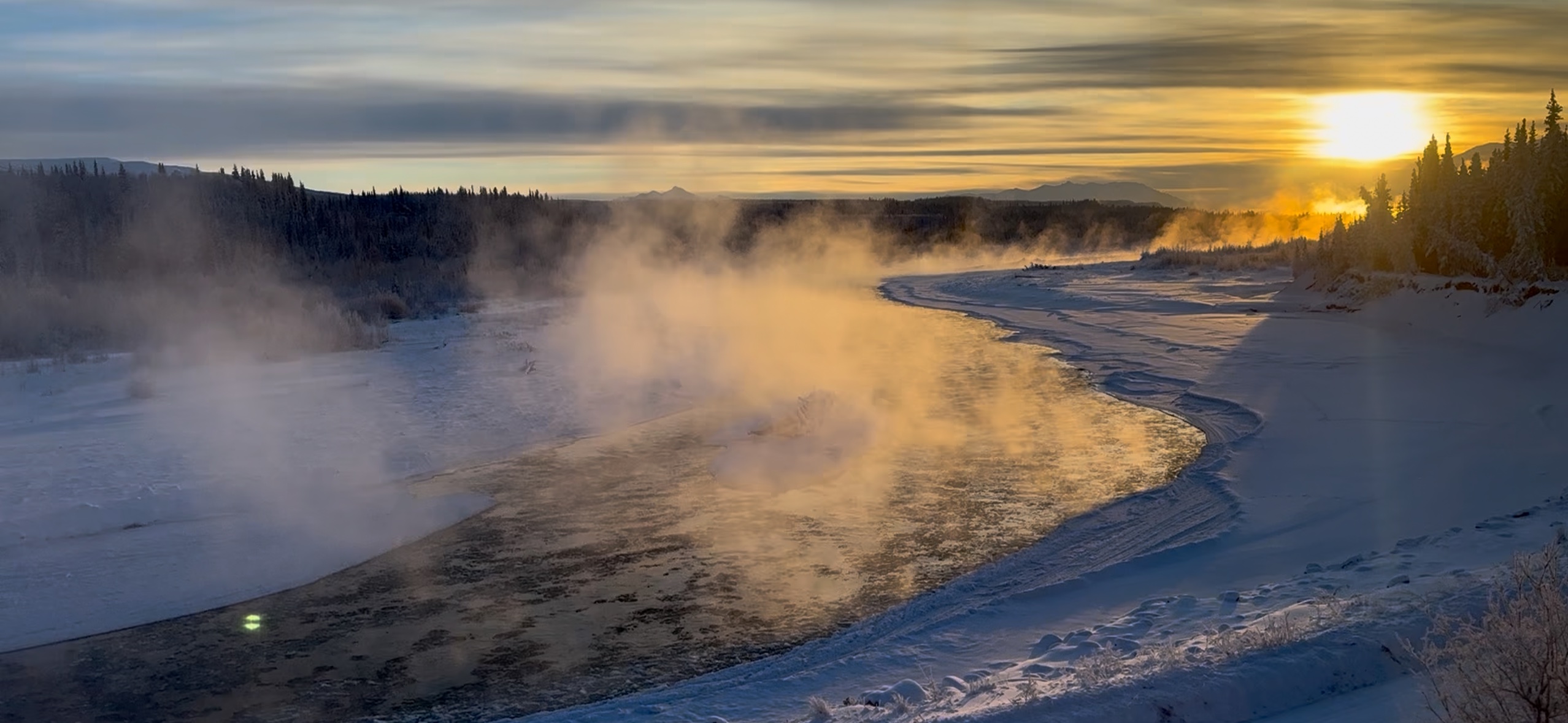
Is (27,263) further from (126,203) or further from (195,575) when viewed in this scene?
(195,575)

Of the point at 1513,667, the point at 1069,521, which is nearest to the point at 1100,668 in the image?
the point at 1513,667

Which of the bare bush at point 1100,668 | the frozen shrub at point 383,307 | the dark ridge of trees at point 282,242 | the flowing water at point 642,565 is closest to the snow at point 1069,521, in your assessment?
the bare bush at point 1100,668

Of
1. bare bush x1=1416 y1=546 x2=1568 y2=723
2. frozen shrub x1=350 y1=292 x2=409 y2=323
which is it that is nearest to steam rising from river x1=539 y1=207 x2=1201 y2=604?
bare bush x1=1416 y1=546 x2=1568 y2=723

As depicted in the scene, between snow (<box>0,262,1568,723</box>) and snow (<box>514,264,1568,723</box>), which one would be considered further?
snow (<box>0,262,1568,723</box>)

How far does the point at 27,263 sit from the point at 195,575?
27563 millimetres

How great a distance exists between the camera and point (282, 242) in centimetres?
4159

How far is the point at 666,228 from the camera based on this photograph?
172ft

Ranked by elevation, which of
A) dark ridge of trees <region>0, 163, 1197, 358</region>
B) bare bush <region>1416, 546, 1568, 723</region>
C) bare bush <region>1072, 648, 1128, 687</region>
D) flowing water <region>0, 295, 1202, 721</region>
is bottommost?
flowing water <region>0, 295, 1202, 721</region>

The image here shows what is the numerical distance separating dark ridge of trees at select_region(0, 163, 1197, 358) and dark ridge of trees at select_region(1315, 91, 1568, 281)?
18.1m

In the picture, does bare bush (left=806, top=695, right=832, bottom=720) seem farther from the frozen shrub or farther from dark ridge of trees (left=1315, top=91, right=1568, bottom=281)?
the frozen shrub

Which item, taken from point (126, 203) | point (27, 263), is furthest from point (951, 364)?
point (126, 203)

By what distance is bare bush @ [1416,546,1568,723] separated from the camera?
325 cm

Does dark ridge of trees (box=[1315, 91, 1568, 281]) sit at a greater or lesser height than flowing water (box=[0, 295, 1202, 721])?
greater

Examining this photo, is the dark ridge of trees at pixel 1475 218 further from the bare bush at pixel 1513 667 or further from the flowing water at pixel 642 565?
the bare bush at pixel 1513 667
